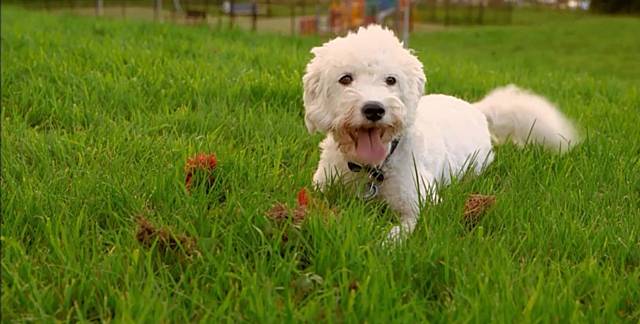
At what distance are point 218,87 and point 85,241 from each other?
10.5 ft

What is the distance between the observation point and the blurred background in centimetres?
2300

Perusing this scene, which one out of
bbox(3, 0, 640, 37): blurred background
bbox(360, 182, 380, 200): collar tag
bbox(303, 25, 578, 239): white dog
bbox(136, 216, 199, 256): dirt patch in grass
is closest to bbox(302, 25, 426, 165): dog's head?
bbox(303, 25, 578, 239): white dog

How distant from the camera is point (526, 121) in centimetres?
504

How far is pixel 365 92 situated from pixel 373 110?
124 millimetres

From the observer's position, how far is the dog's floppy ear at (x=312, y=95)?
3.70 metres

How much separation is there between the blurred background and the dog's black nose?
1734cm

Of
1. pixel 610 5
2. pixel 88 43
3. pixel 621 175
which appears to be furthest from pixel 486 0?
pixel 621 175

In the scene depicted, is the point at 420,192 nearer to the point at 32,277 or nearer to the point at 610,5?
the point at 32,277

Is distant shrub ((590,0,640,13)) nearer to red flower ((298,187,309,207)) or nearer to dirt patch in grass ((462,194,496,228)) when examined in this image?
dirt patch in grass ((462,194,496,228))

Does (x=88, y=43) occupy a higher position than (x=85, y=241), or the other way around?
(x=88, y=43)

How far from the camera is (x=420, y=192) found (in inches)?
142

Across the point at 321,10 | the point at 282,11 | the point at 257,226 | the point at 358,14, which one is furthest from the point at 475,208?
the point at 282,11

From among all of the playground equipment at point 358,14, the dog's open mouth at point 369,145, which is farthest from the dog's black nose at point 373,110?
the playground equipment at point 358,14

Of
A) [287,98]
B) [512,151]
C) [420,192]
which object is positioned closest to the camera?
[420,192]
